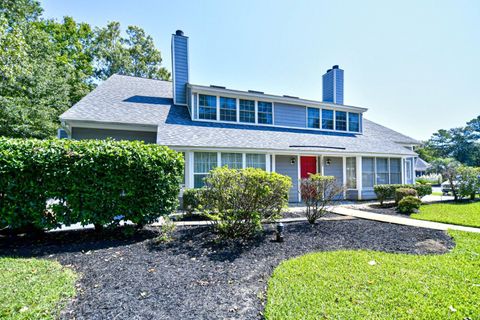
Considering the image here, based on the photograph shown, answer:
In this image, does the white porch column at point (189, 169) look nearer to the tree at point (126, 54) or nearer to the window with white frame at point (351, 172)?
the window with white frame at point (351, 172)

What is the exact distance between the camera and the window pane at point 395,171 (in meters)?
13.6

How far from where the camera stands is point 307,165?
40.2 ft

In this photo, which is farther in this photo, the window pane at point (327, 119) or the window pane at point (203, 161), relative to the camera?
the window pane at point (327, 119)

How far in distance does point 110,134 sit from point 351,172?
41.1ft

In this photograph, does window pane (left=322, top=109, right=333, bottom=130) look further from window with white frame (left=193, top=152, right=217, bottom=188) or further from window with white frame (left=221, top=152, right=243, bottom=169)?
window with white frame (left=193, top=152, right=217, bottom=188)

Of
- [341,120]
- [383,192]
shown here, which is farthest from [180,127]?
[341,120]

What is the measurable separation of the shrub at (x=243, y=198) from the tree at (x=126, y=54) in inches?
1015

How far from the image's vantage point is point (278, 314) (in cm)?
252

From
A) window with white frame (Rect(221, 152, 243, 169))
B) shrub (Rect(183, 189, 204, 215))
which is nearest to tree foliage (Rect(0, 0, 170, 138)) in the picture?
shrub (Rect(183, 189, 204, 215))

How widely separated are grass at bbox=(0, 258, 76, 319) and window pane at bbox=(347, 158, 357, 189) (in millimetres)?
12747

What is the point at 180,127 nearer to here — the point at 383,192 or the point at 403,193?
the point at 383,192

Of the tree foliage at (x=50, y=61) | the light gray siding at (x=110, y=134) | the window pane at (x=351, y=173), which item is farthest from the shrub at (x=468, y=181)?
the tree foliage at (x=50, y=61)

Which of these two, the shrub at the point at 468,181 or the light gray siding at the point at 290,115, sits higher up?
the light gray siding at the point at 290,115

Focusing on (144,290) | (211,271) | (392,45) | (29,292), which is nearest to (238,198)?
(211,271)
